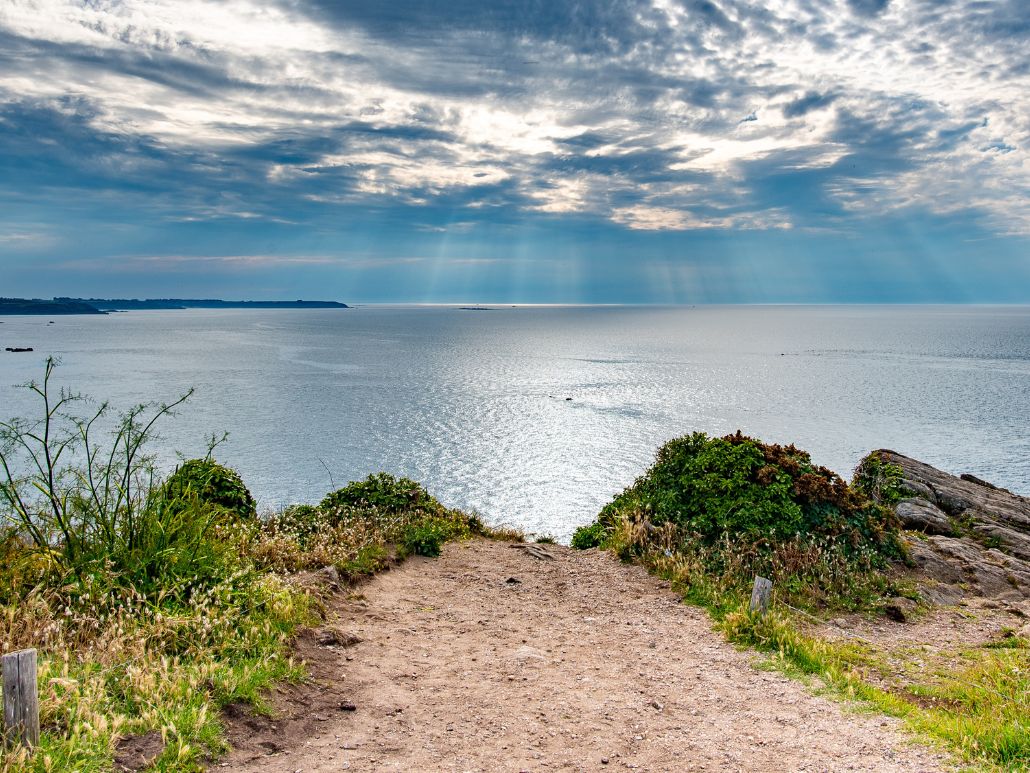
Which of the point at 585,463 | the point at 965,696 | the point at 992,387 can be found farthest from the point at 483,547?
the point at 992,387

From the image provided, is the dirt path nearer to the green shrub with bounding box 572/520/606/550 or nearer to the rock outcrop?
the green shrub with bounding box 572/520/606/550

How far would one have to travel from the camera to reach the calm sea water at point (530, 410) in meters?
41.2

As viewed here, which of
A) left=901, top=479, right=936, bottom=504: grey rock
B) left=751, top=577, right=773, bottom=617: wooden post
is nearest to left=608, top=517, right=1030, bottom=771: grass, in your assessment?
left=751, top=577, right=773, bottom=617: wooden post

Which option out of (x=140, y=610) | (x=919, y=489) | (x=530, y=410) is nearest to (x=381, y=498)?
(x=140, y=610)

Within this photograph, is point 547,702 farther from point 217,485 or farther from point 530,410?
point 530,410

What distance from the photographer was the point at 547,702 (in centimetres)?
728

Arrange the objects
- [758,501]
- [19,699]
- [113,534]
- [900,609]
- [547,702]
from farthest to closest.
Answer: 1. [758,501]
2. [900,609]
3. [113,534]
4. [547,702]
5. [19,699]

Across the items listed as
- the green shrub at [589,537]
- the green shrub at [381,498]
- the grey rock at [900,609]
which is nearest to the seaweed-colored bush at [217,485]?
the green shrub at [381,498]

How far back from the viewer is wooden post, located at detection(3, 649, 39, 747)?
517 cm

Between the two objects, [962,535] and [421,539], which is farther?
[962,535]

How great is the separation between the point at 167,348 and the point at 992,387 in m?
141

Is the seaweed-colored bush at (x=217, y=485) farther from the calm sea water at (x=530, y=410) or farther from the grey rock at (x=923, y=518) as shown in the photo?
the calm sea water at (x=530, y=410)

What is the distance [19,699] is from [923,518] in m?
16.3

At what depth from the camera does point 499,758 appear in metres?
6.12
